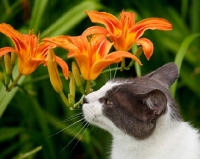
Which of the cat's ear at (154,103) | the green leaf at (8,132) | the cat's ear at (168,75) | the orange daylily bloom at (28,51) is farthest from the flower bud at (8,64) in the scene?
the green leaf at (8,132)

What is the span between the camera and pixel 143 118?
81.7 inches

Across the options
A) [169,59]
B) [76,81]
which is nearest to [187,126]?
[76,81]

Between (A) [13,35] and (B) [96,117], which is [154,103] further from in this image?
(A) [13,35]

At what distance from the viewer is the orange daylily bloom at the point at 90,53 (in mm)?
1813

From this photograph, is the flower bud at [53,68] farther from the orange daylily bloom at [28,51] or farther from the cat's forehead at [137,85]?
the cat's forehead at [137,85]

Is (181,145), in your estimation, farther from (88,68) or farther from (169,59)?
(169,59)

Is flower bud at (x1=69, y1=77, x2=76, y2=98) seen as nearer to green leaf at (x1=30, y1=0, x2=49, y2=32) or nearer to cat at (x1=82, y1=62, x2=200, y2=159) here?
cat at (x1=82, y1=62, x2=200, y2=159)

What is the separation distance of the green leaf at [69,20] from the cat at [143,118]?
27.5 inches

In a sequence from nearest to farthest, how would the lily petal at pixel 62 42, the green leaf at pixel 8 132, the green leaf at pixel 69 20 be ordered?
the lily petal at pixel 62 42 → the green leaf at pixel 69 20 → the green leaf at pixel 8 132

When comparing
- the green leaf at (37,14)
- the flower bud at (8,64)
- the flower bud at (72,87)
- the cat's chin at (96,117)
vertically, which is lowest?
the cat's chin at (96,117)

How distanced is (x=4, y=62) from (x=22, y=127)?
1143mm

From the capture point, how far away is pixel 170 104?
7.07 feet

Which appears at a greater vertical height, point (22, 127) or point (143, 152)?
point (143, 152)

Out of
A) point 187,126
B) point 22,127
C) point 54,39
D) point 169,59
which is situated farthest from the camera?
point 169,59
